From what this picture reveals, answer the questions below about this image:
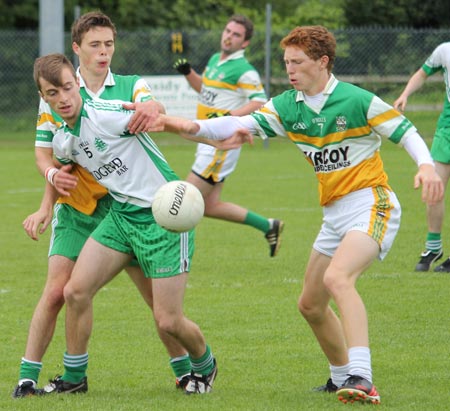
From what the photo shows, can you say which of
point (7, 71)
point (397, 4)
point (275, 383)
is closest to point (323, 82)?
point (275, 383)

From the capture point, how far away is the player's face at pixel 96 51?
6039 mm

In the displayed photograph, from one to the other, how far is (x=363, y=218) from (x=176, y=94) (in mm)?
16928

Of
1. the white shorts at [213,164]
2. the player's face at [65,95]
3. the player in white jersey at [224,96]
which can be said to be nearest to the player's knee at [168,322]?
the player's face at [65,95]

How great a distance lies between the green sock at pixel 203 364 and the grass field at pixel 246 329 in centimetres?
14

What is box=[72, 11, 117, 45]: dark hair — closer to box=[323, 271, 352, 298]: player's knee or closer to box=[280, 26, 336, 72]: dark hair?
box=[280, 26, 336, 72]: dark hair

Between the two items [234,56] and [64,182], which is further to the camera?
[234,56]

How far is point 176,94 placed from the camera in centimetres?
2219

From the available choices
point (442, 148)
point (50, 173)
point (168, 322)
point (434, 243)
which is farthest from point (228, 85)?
point (168, 322)

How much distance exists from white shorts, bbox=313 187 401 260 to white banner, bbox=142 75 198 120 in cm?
1647

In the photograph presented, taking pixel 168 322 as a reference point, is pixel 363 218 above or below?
above

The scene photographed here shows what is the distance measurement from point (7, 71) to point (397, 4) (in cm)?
1138

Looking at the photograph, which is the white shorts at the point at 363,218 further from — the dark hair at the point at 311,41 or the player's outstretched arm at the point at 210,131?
the dark hair at the point at 311,41

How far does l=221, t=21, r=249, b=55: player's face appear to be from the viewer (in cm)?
1151

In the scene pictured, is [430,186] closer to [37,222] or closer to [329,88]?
[329,88]
